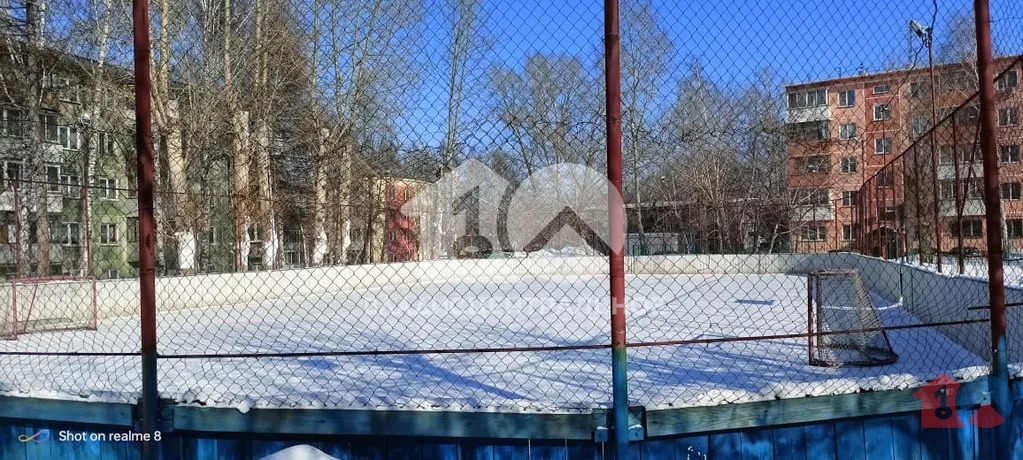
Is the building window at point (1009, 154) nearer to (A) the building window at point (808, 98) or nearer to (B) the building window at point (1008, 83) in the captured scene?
(B) the building window at point (1008, 83)

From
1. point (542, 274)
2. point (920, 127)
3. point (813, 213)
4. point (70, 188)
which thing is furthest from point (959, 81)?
point (70, 188)

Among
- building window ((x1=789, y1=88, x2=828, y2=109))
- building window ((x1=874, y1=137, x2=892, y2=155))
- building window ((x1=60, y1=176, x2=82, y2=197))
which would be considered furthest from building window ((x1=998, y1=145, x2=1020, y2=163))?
building window ((x1=60, y1=176, x2=82, y2=197))

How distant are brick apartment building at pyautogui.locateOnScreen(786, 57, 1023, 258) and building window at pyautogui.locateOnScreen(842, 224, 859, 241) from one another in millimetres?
22

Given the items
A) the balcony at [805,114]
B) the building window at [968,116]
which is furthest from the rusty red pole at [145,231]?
the building window at [968,116]

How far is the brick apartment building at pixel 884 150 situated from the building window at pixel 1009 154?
2 cm

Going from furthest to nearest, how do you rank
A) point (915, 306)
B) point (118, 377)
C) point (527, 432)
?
point (915, 306) → point (118, 377) → point (527, 432)

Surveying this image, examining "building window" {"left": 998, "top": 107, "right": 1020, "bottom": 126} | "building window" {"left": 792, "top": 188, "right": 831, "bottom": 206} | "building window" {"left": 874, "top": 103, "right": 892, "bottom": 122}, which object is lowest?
"building window" {"left": 792, "top": 188, "right": 831, "bottom": 206}

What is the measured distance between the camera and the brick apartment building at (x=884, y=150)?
4465 mm

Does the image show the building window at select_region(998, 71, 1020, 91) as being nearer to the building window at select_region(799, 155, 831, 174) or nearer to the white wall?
the building window at select_region(799, 155, 831, 174)

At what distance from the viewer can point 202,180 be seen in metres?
12.8

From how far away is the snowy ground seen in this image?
106 inches

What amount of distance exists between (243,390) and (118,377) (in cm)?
148

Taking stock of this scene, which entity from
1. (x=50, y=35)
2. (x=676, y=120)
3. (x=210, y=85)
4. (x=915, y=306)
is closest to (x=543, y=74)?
(x=676, y=120)

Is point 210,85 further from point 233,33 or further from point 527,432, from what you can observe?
point 527,432
